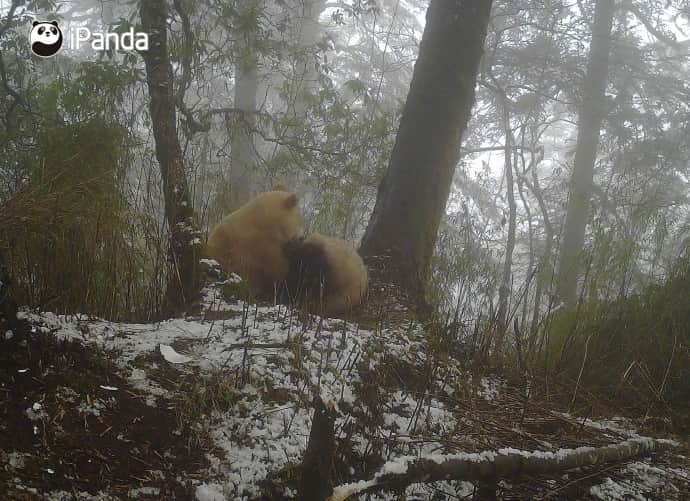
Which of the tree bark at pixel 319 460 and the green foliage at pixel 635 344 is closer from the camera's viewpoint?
the tree bark at pixel 319 460

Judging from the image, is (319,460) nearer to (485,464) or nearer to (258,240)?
(485,464)

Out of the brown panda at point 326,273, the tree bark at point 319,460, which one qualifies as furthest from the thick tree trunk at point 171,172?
the tree bark at point 319,460

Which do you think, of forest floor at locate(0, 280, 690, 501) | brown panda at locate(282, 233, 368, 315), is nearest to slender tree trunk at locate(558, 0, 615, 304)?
brown panda at locate(282, 233, 368, 315)

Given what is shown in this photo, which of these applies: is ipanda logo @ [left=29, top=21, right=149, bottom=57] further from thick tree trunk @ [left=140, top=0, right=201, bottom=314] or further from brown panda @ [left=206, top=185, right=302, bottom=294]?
brown panda @ [left=206, top=185, right=302, bottom=294]

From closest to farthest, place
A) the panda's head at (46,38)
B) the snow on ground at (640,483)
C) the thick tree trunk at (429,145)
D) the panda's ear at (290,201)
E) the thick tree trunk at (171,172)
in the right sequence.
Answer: the snow on ground at (640,483) → the thick tree trunk at (171,172) → the panda's ear at (290,201) → the thick tree trunk at (429,145) → the panda's head at (46,38)

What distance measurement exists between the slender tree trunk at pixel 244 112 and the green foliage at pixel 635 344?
3021mm

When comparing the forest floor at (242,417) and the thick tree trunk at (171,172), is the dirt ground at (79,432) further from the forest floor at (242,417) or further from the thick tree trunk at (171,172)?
the thick tree trunk at (171,172)

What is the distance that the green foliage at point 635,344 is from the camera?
9.11 ft

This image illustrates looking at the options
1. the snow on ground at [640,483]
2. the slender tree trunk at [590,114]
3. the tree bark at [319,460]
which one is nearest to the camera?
the tree bark at [319,460]

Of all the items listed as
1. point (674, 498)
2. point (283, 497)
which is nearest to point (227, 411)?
point (283, 497)

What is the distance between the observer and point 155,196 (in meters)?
3.47

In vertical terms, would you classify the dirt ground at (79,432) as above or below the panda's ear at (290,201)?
below

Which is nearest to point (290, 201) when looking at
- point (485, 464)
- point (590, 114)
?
point (485, 464)

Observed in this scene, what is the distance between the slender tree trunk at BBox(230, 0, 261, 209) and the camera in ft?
15.0
